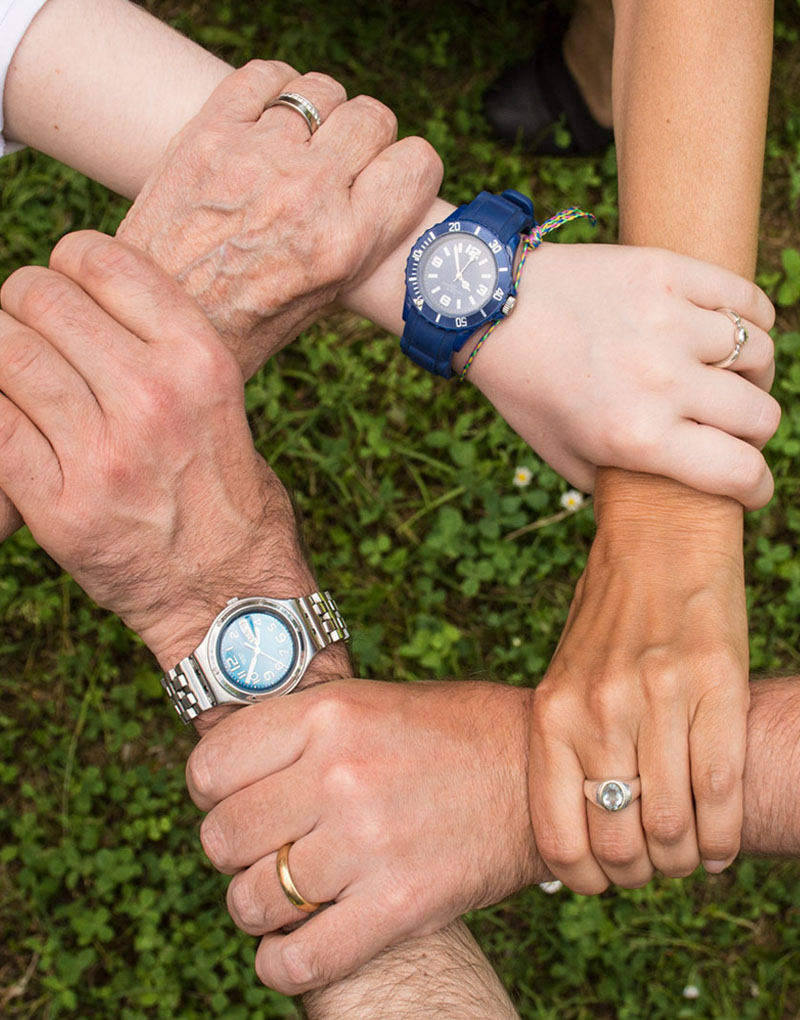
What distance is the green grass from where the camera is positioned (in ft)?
10.8

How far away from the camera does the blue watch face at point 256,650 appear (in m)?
1.98

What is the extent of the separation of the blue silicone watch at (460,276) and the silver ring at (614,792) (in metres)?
1.02

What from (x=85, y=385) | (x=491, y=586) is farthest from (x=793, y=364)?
(x=85, y=385)

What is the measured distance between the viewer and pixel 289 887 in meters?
1.84

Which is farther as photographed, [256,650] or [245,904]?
[256,650]

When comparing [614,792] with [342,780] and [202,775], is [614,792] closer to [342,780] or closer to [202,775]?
[342,780]

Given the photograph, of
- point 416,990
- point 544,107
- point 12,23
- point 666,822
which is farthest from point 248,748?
point 544,107

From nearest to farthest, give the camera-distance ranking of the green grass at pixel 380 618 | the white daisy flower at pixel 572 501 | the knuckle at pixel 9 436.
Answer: the knuckle at pixel 9 436, the green grass at pixel 380 618, the white daisy flower at pixel 572 501

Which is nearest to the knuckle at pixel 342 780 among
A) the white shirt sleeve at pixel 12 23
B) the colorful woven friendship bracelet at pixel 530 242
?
the colorful woven friendship bracelet at pixel 530 242

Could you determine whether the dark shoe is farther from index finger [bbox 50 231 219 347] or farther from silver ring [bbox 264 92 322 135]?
index finger [bbox 50 231 219 347]

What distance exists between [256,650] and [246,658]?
3cm

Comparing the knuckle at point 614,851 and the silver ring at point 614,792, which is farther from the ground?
the silver ring at point 614,792

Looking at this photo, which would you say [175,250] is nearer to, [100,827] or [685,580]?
[685,580]

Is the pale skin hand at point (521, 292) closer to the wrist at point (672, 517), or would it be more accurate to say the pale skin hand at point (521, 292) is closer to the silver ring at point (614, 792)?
the wrist at point (672, 517)
